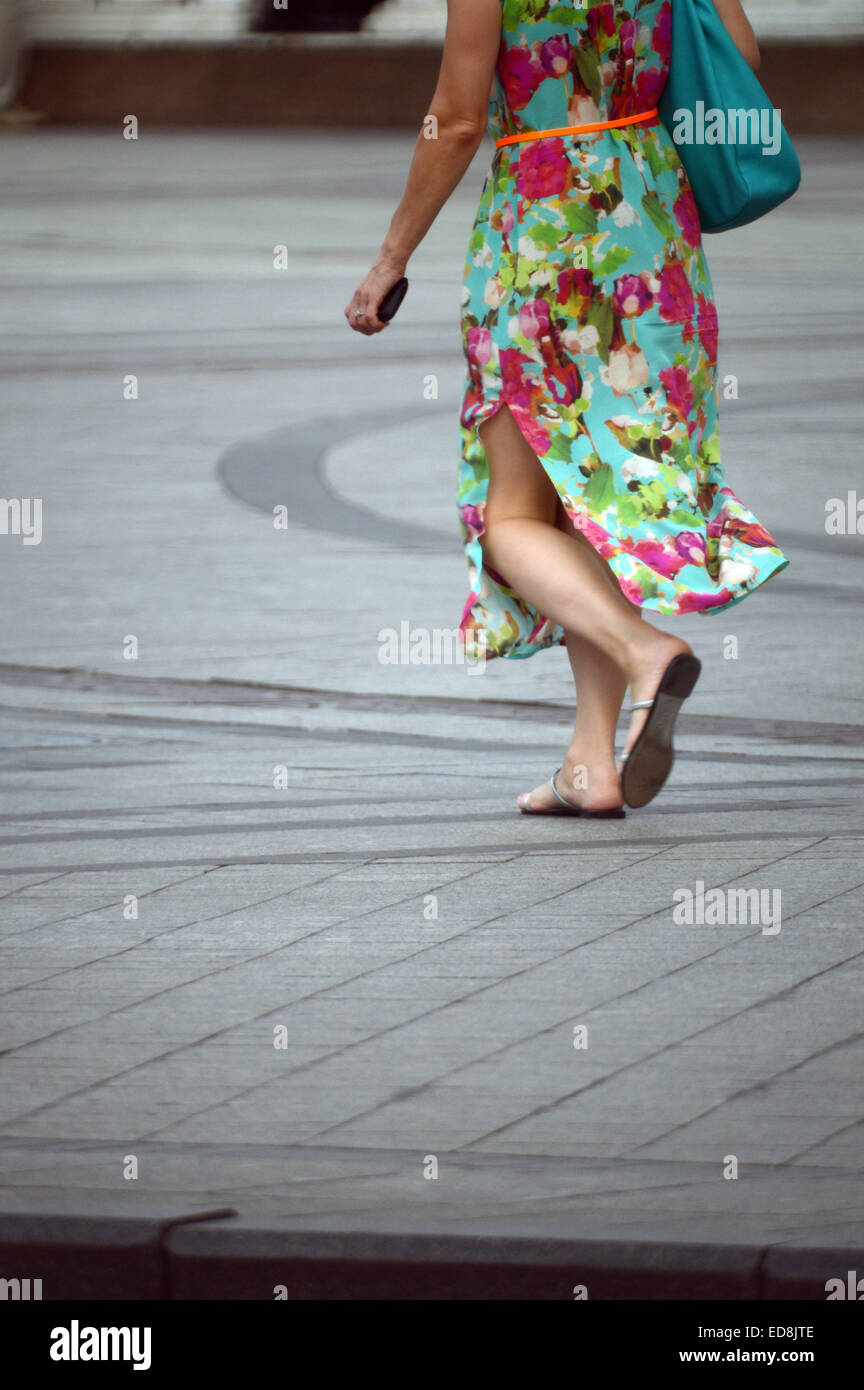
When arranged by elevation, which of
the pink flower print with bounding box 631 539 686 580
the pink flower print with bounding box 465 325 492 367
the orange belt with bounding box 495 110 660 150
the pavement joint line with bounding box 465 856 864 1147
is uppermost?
the orange belt with bounding box 495 110 660 150

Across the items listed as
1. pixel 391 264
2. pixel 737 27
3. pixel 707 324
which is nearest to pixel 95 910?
pixel 391 264

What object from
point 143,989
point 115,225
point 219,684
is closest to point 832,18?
point 115,225

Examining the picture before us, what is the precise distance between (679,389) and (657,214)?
382 mm

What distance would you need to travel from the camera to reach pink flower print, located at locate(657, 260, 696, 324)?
579 cm

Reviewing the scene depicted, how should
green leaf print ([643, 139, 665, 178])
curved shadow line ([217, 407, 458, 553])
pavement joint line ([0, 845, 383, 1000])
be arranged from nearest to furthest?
1. pavement joint line ([0, 845, 383, 1000])
2. green leaf print ([643, 139, 665, 178])
3. curved shadow line ([217, 407, 458, 553])

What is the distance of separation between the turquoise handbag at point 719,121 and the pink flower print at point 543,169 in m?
0.28

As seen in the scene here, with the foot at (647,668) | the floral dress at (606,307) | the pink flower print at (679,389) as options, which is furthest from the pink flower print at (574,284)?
the foot at (647,668)

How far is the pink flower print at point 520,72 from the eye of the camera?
18.6 feet

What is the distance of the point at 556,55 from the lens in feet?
18.6

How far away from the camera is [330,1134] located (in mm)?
4094

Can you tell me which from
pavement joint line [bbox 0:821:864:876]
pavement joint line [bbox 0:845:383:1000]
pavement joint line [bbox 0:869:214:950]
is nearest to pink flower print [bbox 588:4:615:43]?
pavement joint line [bbox 0:821:864:876]

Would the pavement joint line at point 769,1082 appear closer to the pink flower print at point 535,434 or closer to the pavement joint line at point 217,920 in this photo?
the pavement joint line at point 217,920

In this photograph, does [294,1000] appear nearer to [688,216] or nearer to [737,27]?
[688,216]

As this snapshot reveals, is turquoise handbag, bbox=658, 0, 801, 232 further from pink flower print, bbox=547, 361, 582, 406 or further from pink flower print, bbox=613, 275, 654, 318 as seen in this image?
pink flower print, bbox=547, 361, 582, 406
